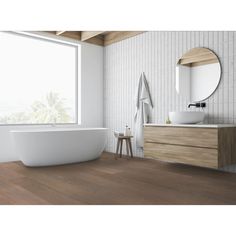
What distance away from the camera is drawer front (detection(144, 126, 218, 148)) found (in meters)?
3.25

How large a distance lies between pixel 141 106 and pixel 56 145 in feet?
5.76

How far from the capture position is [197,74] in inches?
157

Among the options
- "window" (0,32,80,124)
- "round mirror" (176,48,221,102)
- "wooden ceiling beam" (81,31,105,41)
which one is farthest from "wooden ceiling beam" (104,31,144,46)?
"round mirror" (176,48,221,102)

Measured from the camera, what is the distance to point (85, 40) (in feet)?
17.9

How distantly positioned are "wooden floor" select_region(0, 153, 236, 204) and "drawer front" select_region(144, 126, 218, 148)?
436 mm

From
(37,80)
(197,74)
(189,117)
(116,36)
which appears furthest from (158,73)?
(37,80)

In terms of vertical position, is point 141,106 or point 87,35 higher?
point 87,35

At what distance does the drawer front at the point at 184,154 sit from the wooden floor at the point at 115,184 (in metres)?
0.18

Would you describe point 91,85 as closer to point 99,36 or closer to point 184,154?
point 99,36

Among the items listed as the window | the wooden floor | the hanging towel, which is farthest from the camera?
the window

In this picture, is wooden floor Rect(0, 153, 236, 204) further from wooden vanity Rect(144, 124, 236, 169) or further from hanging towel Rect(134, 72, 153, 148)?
hanging towel Rect(134, 72, 153, 148)
